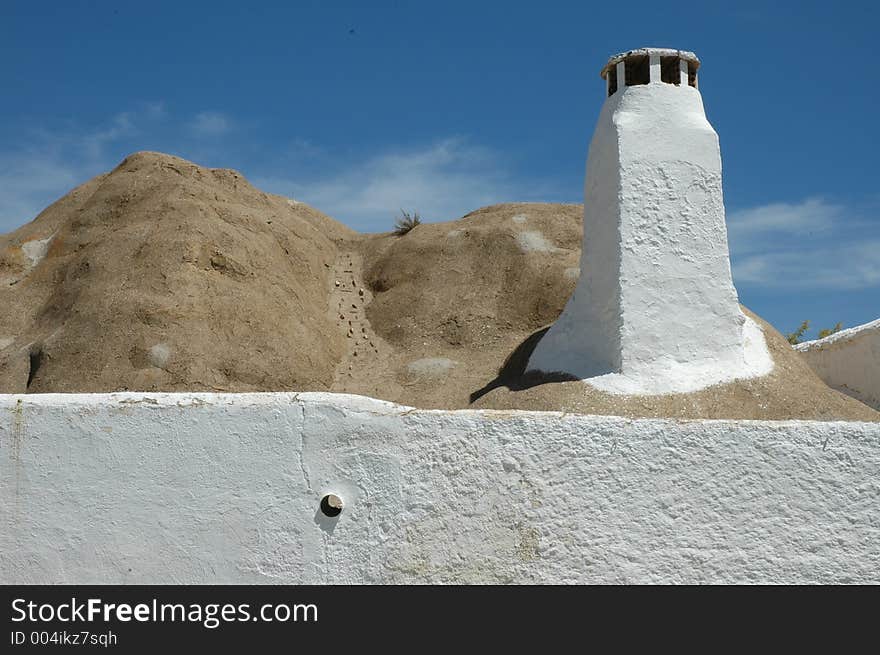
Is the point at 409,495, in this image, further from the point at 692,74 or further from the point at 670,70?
the point at 692,74

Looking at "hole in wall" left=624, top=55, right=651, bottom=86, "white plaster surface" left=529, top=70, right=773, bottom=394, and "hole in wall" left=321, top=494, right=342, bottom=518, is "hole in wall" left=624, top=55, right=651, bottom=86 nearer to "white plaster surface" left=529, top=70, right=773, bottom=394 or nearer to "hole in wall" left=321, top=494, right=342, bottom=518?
"white plaster surface" left=529, top=70, right=773, bottom=394

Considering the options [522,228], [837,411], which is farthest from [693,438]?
[522,228]

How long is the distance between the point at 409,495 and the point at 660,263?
354 inches

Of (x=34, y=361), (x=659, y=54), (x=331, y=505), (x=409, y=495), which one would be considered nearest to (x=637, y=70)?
(x=659, y=54)

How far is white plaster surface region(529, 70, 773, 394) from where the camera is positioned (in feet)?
44.0

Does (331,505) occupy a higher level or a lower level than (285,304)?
lower

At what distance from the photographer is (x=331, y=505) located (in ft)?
18.5

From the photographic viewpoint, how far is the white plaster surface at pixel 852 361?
1462cm

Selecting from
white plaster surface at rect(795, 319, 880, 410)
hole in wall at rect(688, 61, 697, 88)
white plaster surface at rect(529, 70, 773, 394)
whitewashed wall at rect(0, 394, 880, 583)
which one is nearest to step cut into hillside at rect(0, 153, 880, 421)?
white plaster surface at rect(529, 70, 773, 394)

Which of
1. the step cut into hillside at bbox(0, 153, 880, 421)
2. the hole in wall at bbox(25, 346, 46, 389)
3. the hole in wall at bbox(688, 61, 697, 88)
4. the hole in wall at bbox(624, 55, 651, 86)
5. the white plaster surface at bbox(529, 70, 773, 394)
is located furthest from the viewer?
the hole in wall at bbox(25, 346, 46, 389)

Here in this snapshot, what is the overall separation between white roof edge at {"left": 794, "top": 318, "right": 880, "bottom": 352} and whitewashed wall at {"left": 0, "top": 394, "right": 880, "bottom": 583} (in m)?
9.67

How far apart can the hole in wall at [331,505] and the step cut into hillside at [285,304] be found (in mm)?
7591
